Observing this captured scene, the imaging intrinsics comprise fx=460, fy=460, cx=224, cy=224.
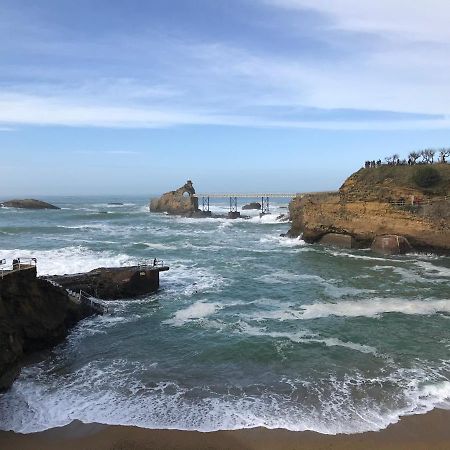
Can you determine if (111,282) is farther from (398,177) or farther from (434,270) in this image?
(398,177)

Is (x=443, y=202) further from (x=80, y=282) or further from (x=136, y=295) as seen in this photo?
(x=80, y=282)

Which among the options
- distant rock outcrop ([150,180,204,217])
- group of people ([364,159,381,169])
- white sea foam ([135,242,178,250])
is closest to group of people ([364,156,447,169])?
group of people ([364,159,381,169])

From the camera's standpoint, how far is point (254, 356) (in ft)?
51.2

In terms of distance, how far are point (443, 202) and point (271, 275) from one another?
15.6 m

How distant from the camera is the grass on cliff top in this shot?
3691 cm

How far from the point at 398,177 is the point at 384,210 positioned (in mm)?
3850

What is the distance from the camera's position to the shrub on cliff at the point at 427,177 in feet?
122

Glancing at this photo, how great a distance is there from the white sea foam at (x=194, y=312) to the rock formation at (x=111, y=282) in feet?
11.0

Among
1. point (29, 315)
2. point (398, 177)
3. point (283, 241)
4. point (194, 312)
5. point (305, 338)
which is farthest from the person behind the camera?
point (283, 241)

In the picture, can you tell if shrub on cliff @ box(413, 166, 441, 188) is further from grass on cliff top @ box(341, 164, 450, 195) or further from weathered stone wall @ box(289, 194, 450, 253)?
weathered stone wall @ box(289, 194, 450, 253)

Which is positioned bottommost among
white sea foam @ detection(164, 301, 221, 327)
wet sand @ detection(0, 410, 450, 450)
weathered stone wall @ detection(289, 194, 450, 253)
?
wet sand @ detection(0, 410, 450, 450)

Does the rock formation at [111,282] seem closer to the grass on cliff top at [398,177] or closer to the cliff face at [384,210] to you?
the cliff face at [384,210]

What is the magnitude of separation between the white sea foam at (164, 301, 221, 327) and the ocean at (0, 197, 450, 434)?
0.09m

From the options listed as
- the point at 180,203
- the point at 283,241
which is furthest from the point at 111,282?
the point at 180,203
